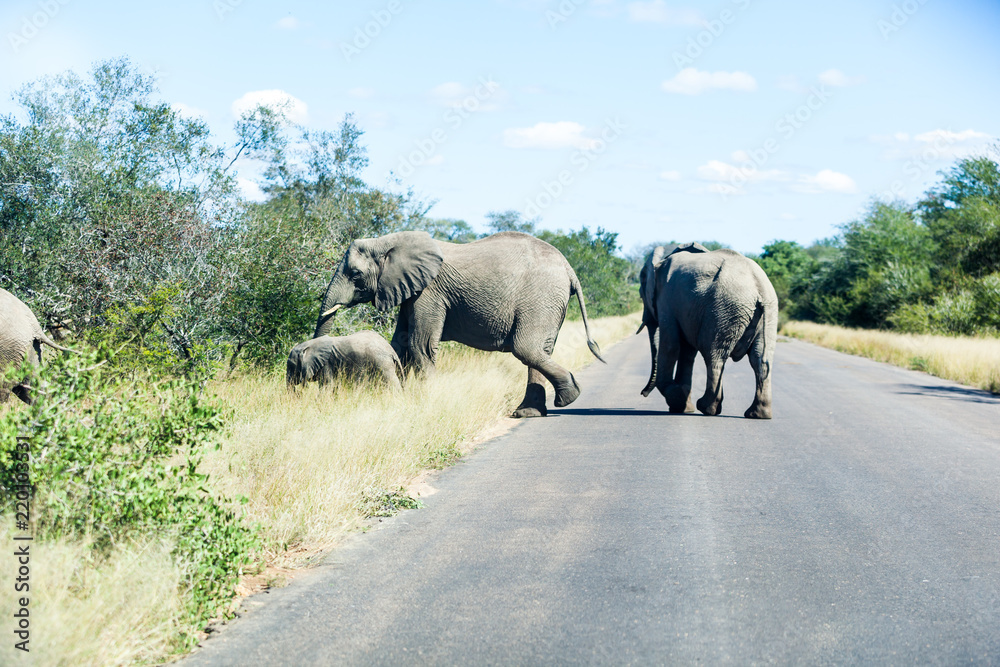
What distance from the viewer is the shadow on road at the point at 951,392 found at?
48.8ft

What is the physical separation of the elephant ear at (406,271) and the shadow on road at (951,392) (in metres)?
9.32

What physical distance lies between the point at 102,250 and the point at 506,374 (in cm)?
661

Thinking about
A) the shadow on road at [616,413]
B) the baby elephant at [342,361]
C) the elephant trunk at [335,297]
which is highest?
the elephant trunk at [335,297]

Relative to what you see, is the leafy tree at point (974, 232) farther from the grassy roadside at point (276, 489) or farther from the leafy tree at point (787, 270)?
the grassy roadside at point (276, 489)

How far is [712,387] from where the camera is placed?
1170 cm

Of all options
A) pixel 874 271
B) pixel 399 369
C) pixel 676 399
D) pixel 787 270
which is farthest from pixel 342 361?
pixel 787 270

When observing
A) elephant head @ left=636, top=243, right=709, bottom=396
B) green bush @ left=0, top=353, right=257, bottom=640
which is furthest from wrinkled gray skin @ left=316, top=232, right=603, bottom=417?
green bush @ left=0, top=353, right=257, bottom=640

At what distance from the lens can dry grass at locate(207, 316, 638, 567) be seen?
213 inches

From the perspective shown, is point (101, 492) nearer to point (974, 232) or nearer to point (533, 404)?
point (533, 404)

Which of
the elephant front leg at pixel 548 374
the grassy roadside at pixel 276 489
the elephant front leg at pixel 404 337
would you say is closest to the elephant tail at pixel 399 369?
the elephant front leg at pixel 404 337

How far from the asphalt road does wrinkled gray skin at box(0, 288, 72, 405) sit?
12.7 feet

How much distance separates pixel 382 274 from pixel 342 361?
157 centimetres

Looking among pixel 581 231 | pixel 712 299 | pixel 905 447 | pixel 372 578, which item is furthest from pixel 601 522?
pixel 581 231

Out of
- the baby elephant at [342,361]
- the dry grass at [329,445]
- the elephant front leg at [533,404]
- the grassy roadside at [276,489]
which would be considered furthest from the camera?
the elephant front leg at [533,404]
